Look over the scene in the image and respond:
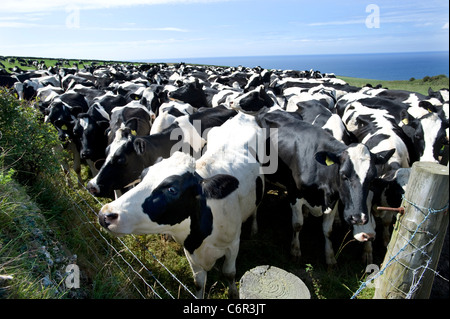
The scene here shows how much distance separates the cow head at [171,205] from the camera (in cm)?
269

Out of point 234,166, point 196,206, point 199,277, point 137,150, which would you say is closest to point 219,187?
point 196,206

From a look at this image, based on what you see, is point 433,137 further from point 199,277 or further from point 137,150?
point 137,150

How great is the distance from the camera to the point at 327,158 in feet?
13.4

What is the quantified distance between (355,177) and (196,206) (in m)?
2.05

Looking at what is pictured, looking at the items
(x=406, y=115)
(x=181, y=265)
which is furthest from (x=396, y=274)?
(x=406, y=115)

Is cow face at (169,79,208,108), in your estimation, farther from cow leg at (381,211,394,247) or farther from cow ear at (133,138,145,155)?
cow leg at (381,211,394,247)

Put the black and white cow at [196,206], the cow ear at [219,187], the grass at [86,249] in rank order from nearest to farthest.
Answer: the grass at [86,249] → the black and white cow at [196,206] → the cow ear at [219,187]

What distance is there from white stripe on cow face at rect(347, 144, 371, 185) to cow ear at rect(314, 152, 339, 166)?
7.8 inches

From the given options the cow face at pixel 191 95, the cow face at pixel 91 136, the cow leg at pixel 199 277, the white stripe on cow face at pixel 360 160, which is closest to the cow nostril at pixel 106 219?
the cow leg at pixel 199 277

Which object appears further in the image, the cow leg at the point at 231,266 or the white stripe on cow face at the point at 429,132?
the white stripe on cow face at the point at 429,132

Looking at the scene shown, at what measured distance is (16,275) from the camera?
2.20m

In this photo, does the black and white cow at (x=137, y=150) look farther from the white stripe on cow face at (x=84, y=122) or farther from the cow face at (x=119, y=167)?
the white stripe on cow face at (x=84, y=122)

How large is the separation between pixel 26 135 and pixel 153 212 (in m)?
2.85

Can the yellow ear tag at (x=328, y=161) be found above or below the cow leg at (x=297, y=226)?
above
